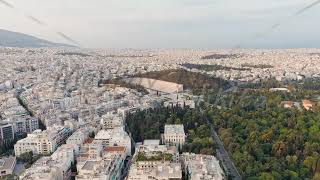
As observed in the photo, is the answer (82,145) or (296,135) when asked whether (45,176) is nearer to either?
(82,145)

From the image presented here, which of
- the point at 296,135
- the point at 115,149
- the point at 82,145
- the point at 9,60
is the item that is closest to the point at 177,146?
the point at 115,149

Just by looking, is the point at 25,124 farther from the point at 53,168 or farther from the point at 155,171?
the point at 155,171

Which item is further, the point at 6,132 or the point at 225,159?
the point at 6,132

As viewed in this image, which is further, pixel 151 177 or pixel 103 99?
pixel 103 99

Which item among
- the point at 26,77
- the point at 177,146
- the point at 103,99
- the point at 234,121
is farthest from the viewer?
the point at 26,77

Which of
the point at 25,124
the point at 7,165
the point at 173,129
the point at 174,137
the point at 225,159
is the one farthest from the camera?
the point at 25,124

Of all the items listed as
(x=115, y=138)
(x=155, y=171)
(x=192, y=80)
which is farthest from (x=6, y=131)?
(x=192, y=80)

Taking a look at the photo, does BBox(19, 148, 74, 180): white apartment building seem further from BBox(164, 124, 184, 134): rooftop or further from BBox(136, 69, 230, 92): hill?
BBox(136, 69, 230, 92): hill

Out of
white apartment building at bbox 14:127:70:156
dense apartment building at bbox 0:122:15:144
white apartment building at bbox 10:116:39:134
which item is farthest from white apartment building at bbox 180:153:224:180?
white apartment building at bbox 10:116:39:134
